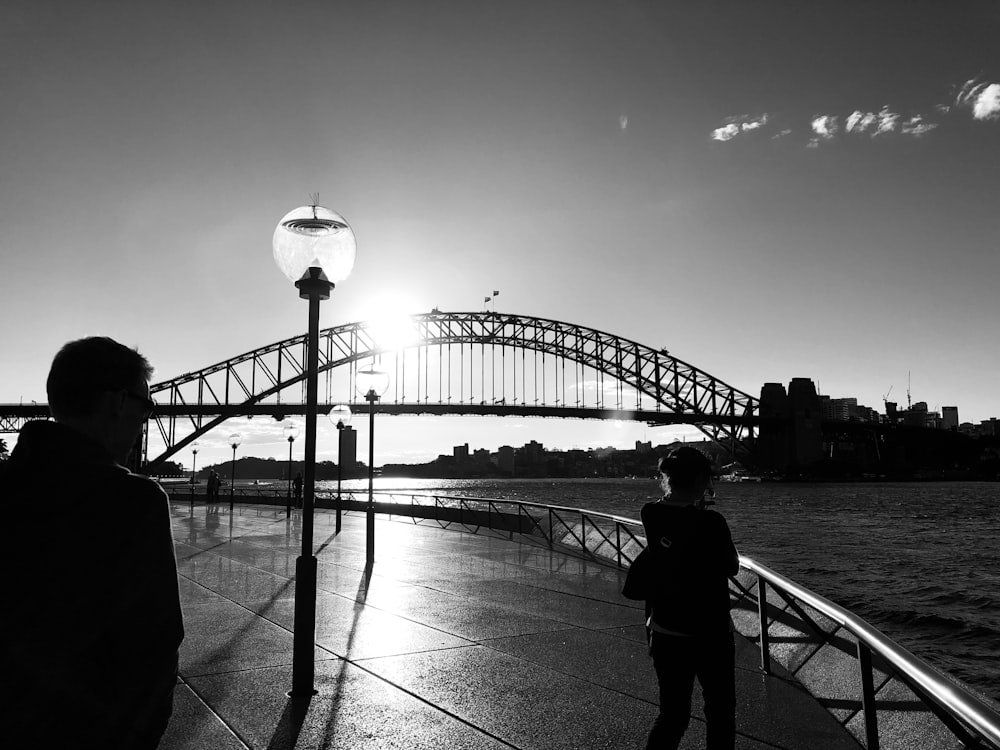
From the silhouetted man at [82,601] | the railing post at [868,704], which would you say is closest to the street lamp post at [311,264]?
the railing post at [868,704]

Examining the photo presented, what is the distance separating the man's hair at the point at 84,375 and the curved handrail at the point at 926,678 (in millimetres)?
2984

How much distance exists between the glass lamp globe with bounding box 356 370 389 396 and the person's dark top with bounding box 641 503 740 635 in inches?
445

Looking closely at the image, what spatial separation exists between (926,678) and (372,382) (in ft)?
39.6

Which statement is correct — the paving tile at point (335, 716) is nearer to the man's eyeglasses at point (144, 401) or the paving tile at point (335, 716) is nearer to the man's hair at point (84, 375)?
the man's eyeglasses at point (144, 401)

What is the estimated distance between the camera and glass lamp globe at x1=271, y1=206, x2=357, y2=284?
5934 mm

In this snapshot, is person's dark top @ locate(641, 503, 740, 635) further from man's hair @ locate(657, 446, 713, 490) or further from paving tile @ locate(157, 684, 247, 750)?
paving tile @ locate(157, 684, 247, 750)

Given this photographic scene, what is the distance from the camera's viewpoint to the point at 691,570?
3.39 meters

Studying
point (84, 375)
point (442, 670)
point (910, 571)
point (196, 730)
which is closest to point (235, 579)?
point (442, 670)

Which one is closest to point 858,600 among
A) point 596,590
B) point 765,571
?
point 596,590

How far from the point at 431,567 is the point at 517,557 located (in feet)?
6.19

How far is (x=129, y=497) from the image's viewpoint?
175 centimetres

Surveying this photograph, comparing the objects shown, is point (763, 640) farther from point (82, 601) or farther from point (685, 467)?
point (82, 601)

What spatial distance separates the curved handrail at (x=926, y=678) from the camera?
8.43ft

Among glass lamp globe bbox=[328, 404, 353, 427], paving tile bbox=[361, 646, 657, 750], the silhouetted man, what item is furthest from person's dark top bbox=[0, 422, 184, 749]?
glass lamp globe bbox=[328, 404, 353, 427]
